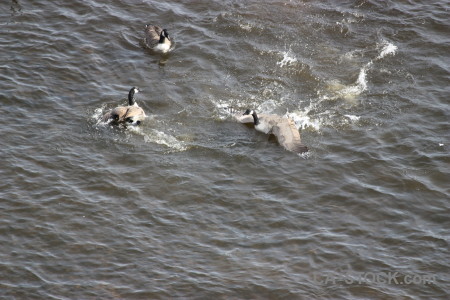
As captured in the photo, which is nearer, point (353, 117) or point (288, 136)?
point (288, 136)

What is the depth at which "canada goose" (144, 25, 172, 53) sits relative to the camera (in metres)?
16.9

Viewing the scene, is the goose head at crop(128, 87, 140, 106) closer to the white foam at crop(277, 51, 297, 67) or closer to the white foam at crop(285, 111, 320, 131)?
the white foam at crop(285, 111, 320, 131)

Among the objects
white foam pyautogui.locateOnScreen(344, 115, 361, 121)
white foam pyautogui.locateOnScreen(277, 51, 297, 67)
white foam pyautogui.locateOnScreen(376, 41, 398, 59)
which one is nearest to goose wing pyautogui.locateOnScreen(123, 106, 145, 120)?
white foam pyautogui.locateOnScreen(277, 51, 297, 67)

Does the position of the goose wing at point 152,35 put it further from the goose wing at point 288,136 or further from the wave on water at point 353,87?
the wave on water at point 353,87

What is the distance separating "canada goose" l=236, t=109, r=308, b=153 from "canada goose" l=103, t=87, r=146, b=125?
2.20m

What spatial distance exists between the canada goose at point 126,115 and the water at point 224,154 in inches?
8.5

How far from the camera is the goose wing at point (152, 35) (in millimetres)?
17016

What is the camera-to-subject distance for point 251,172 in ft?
44.7

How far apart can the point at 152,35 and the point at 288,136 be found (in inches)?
198

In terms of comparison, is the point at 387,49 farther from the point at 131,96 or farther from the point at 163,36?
the point at 131,96

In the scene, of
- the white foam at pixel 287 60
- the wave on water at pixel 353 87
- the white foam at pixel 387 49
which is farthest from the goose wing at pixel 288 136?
the white foam at pixel 387 49

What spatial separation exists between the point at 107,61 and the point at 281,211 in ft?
21.5

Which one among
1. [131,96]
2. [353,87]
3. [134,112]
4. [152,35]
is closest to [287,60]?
[353,87]

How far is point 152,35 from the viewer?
1728 cm
